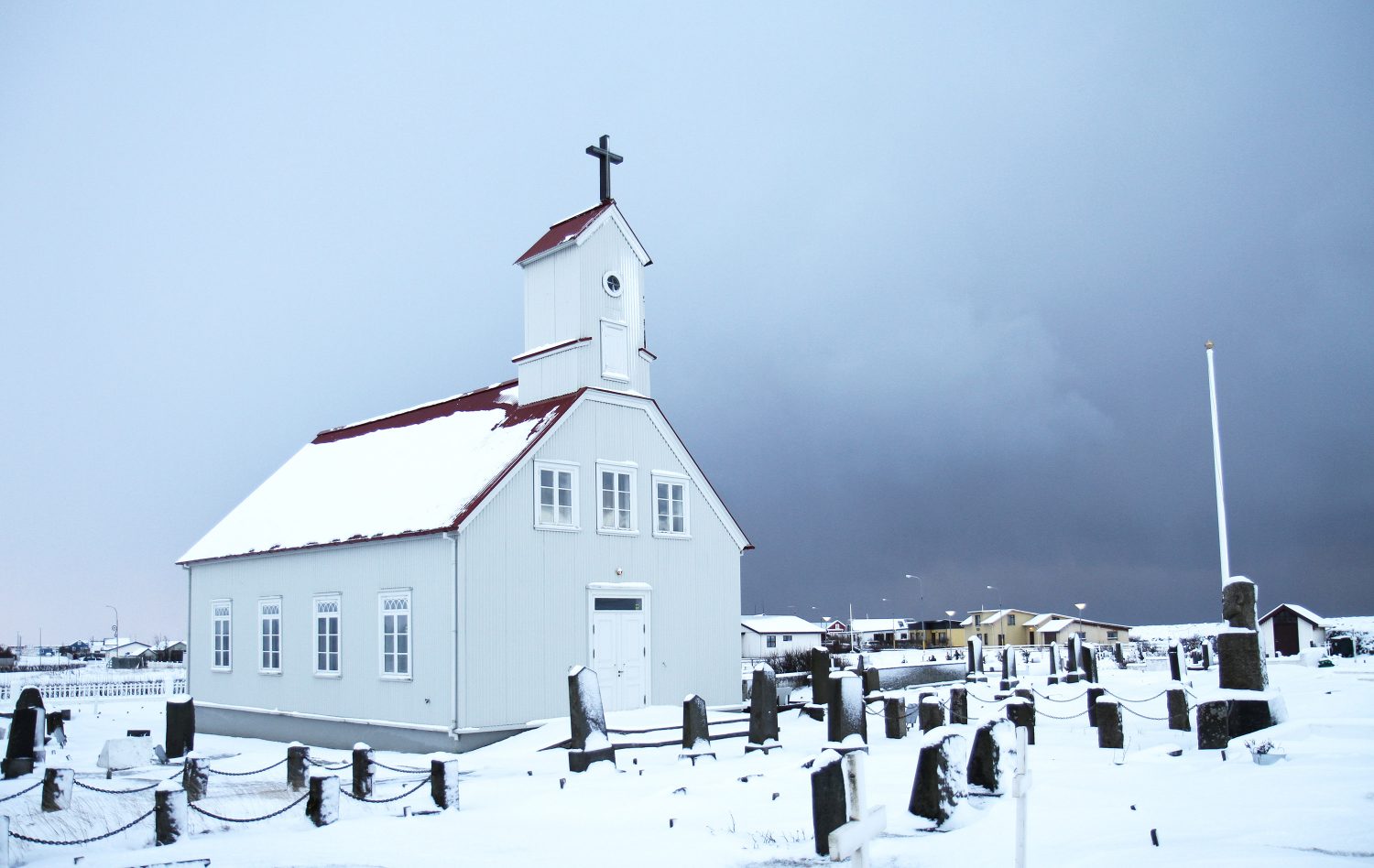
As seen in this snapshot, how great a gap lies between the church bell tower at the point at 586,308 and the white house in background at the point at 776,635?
71.7 metres

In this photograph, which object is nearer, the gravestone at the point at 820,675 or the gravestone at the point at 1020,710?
the gravestone at the point at 1020,710

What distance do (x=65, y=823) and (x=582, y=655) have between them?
413 inches

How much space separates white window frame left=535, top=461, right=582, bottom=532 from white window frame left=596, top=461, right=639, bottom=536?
57cm

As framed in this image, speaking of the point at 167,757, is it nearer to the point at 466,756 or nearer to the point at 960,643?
the point at 466,756

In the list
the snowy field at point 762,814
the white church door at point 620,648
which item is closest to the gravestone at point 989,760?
the snowy field at point 762,814

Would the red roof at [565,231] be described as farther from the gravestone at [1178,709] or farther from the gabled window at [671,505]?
the gravestone at [1178,709]

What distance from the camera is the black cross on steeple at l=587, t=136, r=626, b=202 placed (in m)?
25.8

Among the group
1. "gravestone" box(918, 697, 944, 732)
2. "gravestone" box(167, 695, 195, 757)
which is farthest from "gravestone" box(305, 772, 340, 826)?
"gravestone" box(918, 697, 944, 732)

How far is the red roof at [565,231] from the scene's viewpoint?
2450 centimetres

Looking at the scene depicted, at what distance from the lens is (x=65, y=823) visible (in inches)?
543

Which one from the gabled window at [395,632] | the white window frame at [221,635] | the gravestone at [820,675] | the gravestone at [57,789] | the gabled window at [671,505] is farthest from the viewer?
the white window frame at [221,635]

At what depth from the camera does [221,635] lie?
29.3 m

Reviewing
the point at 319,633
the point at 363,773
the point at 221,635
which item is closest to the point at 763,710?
the point at 363,773

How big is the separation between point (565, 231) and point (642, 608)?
8.73m
